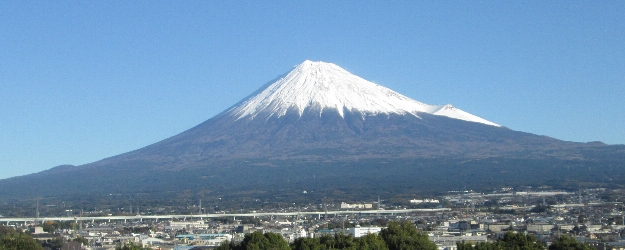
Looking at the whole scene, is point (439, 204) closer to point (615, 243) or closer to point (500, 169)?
point (500, 169)

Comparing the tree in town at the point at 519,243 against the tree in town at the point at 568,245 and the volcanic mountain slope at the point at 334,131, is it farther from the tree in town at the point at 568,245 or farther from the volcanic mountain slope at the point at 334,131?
the volcanic mountain slope at the point at 334,131

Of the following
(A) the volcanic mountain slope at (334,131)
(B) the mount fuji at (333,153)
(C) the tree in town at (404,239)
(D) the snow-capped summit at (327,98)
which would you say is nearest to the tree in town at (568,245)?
(C) the tree in town at (404,239)

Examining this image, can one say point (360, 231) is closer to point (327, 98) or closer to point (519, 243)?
point (519, 243)

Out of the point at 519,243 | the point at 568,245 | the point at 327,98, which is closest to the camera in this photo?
the point at 568,245

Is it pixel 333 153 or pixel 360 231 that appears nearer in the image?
pixel 360 231

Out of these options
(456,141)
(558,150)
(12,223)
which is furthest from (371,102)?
(12,223)

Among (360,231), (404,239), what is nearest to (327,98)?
(360,231)
